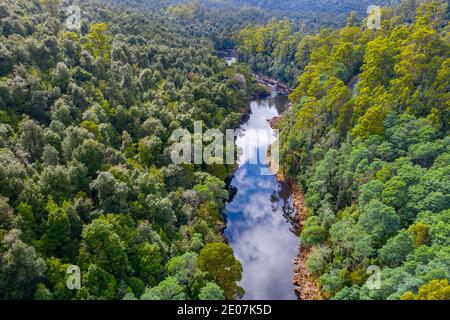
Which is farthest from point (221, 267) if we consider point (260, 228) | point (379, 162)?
point (379, 162)

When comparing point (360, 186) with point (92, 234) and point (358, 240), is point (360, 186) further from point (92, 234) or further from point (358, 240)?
point (92, 234)

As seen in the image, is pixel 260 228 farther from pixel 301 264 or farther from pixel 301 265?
pixel 301 265

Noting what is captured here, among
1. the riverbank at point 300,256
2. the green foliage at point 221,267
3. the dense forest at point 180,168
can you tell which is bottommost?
the riverbank at point 300,256

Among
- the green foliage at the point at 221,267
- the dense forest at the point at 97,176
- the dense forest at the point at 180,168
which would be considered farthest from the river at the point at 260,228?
the green foliage at the point at 221,267

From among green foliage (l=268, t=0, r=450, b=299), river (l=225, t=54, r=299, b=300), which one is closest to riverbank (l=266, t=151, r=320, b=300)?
river (l=225, t=54, r=299, b=300)

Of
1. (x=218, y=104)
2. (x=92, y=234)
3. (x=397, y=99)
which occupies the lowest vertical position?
(x=218, y=104)

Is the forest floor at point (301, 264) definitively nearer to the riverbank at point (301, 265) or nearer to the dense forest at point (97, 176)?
the riverbank at point (301, 265)
